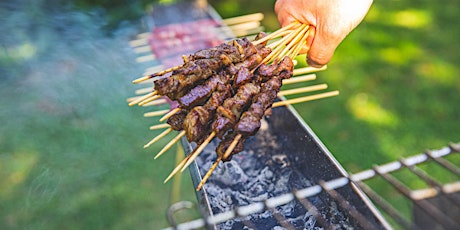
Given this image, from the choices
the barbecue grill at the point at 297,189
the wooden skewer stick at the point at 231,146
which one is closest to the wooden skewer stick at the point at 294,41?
the barbecue grill at the point at 297,189

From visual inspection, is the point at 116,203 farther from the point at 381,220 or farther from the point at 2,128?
the point at 381,220

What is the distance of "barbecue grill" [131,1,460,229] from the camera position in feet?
6.35

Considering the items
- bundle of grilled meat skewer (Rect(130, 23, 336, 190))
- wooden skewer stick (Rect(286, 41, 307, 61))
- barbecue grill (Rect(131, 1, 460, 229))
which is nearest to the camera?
barbecue grill (Rect(131, 1, 460, 229))

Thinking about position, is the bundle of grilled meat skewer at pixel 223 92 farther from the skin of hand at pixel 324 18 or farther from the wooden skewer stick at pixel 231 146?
the skin of hand at pixel 324 18

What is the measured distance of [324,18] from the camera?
132 inches

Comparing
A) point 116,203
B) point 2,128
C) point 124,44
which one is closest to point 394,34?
point 124,44

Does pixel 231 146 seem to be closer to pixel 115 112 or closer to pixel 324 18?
pixel 324 18

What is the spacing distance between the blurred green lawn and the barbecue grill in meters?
1.79

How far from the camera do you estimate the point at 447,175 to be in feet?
15.9

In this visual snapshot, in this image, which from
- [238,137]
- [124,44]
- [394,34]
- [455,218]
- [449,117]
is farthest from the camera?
[394,34]

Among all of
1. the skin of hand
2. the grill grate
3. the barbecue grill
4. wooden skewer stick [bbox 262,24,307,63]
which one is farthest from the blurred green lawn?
the grill grate

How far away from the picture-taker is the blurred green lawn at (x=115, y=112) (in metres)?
4.96

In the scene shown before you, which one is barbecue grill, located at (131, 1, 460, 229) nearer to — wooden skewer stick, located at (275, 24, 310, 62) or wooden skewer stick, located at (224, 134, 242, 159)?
wooden skewer stick, located at (224, 134, 242, 159)

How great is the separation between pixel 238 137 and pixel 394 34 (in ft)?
20.0
